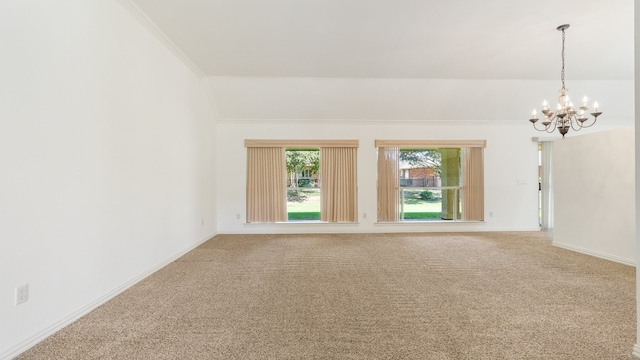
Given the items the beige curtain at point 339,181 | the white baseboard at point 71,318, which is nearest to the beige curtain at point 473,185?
the beige curtain at point 339,181

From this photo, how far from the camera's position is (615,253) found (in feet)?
12.0

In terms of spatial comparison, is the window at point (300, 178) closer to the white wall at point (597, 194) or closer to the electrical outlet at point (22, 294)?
the white wall at point (597, 194)

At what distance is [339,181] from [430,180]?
6.84 feet

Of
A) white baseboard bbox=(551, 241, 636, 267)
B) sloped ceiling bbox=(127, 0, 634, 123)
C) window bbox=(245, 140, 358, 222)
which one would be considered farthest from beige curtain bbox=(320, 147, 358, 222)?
white baseboard bbox=(551, 241, 636, 267)

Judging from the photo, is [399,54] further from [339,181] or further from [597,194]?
[597,194]

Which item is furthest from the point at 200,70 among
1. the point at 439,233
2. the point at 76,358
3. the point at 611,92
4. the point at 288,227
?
the point at 611,92

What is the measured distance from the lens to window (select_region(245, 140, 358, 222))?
18.6ft

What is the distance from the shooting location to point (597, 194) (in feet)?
12.8

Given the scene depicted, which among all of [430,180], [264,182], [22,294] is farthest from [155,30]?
[430,180]

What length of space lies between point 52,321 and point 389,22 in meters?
3.98

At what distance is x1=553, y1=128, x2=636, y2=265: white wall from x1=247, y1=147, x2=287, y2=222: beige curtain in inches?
193

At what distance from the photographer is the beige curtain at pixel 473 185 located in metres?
5.84

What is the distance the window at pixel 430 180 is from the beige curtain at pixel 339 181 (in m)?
0.61

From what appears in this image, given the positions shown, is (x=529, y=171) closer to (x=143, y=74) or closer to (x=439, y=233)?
(x=439, y=233)
